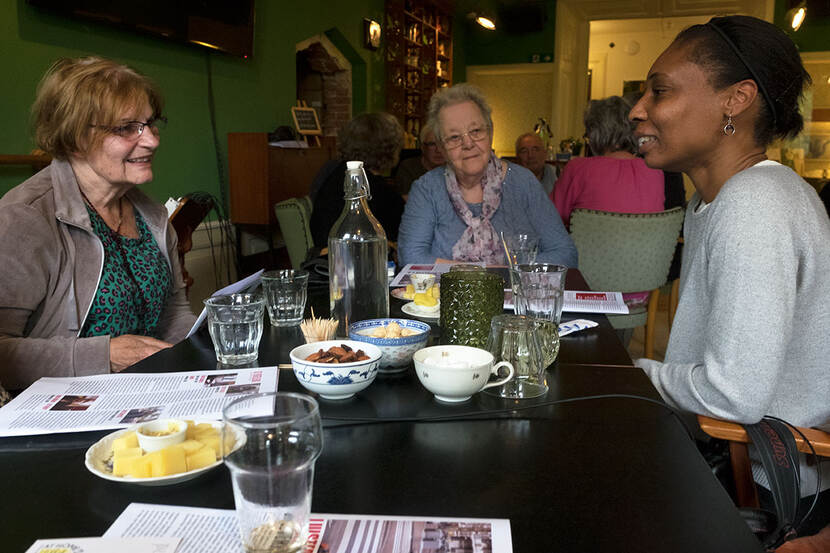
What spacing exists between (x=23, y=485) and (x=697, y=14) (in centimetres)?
973

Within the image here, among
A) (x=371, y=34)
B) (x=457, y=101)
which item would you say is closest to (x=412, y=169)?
(x=371, y=34)

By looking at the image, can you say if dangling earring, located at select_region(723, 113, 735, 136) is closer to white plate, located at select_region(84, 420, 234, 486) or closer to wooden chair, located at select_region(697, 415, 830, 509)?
wooden chair, located at select_region(697, 415, 830, 509)

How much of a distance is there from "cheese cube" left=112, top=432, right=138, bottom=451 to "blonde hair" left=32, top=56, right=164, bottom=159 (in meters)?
1.16

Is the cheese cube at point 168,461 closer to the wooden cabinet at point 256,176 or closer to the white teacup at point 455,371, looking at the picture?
the white teacup at point 455,371

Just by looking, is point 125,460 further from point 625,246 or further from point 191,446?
point 625,246

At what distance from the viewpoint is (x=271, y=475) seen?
61cm

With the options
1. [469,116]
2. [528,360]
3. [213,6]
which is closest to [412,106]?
[213,6]

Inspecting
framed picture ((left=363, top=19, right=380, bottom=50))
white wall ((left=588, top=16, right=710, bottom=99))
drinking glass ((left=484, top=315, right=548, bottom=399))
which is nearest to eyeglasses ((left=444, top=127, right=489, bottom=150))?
drinking glass ((left=484, top=315, right=548, bottom=399))

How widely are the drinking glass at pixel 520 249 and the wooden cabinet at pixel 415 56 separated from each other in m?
4.90

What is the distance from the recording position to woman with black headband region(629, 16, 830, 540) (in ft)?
3.75

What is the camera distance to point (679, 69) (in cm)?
138

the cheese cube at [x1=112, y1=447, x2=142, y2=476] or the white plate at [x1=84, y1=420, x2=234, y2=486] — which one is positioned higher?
the cheese cube at [x1=112, y1=447, x2=142, y2=476]

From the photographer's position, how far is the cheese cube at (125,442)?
2.63 ft

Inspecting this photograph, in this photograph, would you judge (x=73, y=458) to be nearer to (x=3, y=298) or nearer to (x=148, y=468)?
(x=148, y=468)
